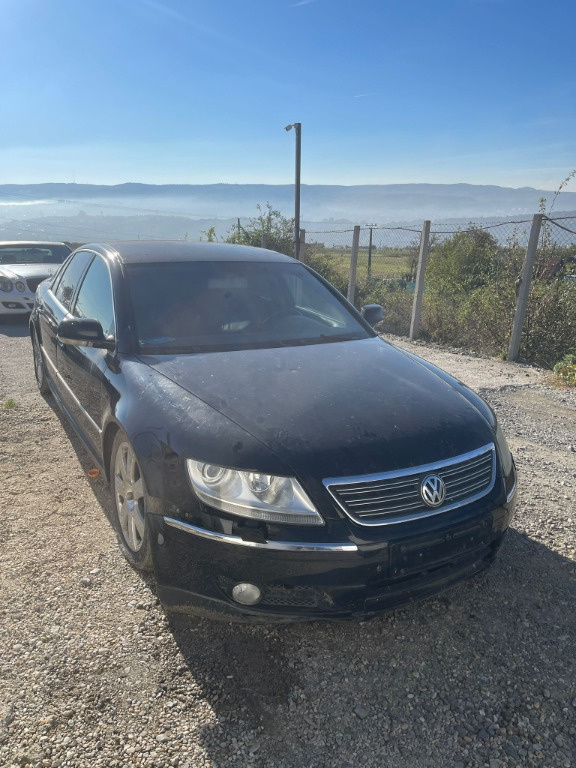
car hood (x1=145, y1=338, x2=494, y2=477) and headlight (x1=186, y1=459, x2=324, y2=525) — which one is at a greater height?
car hood (x1=145, y1=338, x2=494, y2=477)

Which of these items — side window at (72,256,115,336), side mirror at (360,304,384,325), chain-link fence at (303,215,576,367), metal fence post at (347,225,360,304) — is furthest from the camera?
metal fence post at (347,225,360,304)

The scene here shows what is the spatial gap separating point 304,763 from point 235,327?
7.26ft

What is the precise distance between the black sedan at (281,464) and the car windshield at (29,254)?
903cm

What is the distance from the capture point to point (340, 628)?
2408mm

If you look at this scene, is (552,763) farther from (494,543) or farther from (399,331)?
(399,331)

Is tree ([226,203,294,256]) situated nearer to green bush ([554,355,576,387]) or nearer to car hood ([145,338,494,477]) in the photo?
green bush ([554,355,576,387])

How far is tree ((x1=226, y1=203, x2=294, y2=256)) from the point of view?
14.4 meters

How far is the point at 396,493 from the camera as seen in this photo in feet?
6.70

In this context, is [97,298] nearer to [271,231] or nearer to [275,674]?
[275,674]

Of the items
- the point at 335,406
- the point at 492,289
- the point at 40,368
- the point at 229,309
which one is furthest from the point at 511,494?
the point at 492,289

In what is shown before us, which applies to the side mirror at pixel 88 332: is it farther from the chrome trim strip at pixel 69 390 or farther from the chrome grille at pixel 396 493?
the chrome grille at pixel 396 493

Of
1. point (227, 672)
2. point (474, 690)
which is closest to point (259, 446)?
point (227, 672)

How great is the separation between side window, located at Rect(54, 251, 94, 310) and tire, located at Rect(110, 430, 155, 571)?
6.36 ft

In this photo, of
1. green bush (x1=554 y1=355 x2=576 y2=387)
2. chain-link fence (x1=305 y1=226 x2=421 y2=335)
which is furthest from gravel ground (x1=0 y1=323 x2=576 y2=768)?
chain-link fence (x1=305 y1=226 x2=421 y2=335)
